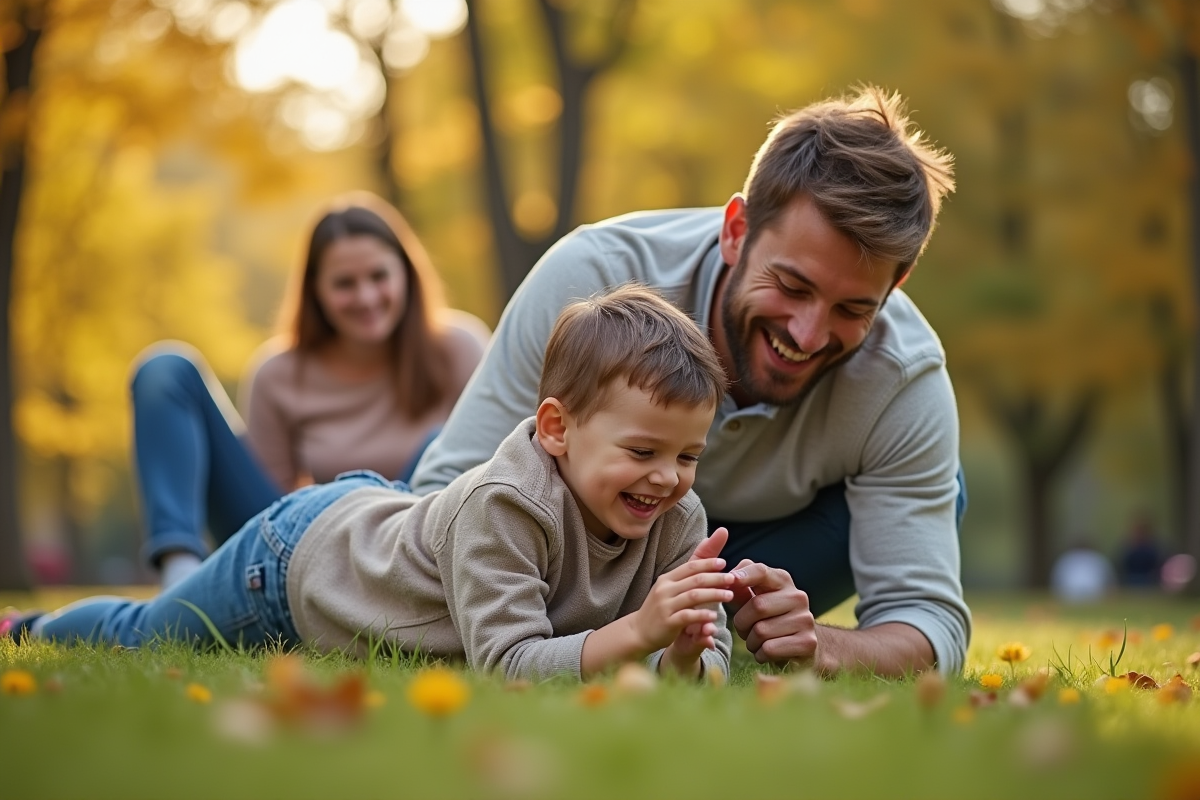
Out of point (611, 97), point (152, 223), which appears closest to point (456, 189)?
point (611, 97)

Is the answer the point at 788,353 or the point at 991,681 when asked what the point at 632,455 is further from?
the point at 991,681

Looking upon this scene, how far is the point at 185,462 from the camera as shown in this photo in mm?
4789

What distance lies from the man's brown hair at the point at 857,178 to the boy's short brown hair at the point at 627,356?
63 cm

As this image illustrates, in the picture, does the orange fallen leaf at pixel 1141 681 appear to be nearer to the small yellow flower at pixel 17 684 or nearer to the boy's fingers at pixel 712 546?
the boy's fingers at pixel 712 546

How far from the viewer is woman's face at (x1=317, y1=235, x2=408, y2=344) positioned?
Result: 6.15 m

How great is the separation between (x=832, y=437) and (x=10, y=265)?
32.2 feet

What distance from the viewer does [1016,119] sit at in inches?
639

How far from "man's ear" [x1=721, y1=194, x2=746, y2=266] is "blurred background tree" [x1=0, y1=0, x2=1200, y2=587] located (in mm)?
8390

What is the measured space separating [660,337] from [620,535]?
19.1 inches

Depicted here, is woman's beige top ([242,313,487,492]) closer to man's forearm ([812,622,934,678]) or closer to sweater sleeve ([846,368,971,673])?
sweater sleeve ([846,368,971,673])

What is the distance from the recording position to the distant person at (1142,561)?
2028 centimetres

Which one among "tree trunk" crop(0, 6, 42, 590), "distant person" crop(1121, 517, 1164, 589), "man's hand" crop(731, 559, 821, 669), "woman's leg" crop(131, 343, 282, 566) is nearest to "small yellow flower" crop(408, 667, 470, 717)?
"man's hand" crop(731, 559, 821, 669)

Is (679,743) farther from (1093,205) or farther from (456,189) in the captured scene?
(456,189)

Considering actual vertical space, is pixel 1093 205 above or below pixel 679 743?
above
